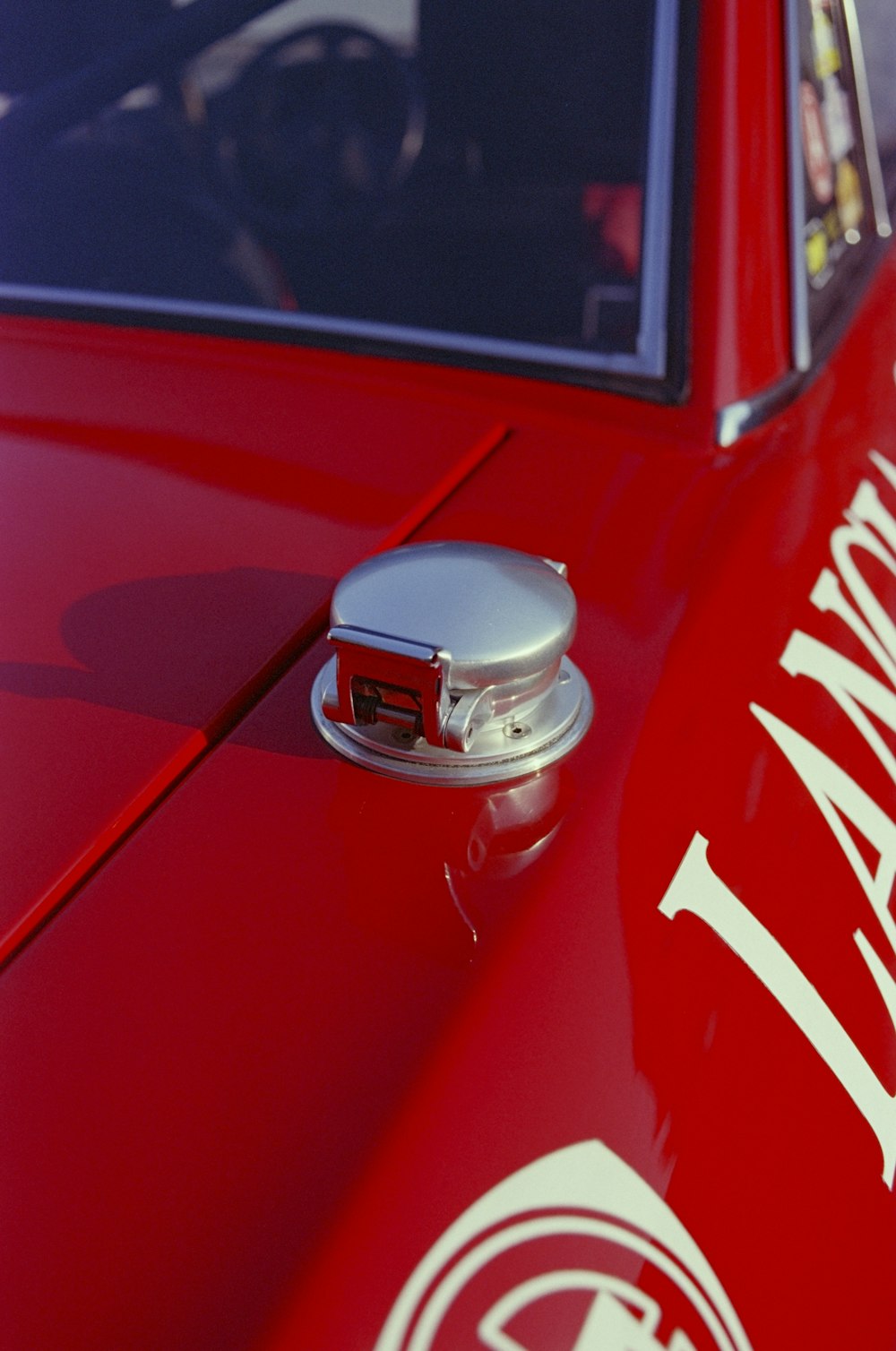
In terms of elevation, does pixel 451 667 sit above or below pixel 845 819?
above

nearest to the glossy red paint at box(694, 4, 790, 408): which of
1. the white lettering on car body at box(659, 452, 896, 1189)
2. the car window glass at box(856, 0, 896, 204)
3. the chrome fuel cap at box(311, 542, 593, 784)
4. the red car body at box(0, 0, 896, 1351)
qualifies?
the red car body at box(0, 0, 896, 1351)

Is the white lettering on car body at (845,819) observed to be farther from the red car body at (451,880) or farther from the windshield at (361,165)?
the windshield at (361,165)

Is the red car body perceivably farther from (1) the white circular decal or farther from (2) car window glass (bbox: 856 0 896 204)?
(2) car window glass (bbox: 856 0 896 204)

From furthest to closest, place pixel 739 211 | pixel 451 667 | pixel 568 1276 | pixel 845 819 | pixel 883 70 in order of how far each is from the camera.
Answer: pixel 883 70
pixel 739 211
pixel 845 819
pixel 451 667
pixel 568 1276

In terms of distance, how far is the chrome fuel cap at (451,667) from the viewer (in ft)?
2.12

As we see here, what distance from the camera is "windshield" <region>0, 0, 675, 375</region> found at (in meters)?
1.18

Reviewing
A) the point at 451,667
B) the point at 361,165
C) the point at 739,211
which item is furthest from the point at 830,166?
the point at 451,667

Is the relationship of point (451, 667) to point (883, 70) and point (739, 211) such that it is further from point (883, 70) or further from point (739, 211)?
point (883, 70)

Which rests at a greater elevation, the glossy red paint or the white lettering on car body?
the glossy red paint

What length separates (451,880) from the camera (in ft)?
2.13

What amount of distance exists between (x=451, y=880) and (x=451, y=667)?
11 centimetres

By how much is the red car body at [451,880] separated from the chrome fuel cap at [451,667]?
0.8 inches

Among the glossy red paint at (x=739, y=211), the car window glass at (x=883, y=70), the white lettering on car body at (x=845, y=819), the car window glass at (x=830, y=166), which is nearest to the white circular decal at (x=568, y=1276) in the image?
the white lettering on car body at (x=845, y=819)

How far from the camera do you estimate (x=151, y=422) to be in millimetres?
1080
